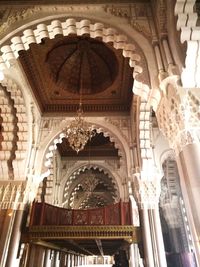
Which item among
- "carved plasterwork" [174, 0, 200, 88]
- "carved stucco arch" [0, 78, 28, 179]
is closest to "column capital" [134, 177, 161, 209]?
"carved stucco arch" [0, 78, 28, 179]

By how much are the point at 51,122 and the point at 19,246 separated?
4242 mm

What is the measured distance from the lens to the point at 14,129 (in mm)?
7316

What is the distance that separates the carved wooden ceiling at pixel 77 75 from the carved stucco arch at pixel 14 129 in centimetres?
82

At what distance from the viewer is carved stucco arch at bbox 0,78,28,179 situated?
702cm

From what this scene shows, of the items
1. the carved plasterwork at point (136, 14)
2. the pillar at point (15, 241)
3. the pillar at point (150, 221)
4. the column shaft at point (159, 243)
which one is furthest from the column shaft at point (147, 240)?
the carved plasterwork at point (136, 14)

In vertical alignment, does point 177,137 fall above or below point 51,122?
below

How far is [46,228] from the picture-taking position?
6344 mm

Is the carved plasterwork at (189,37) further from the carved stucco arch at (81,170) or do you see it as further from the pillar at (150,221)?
the carved stucco arch at (81,170)

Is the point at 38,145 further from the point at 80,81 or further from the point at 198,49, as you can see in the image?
the point at 198,49

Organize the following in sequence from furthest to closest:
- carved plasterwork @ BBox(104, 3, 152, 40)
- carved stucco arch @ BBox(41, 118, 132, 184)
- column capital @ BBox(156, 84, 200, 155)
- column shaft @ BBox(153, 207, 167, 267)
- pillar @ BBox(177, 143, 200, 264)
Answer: carved stucco arch @ BBox(41, 118, 132, 184), column shaft @ BBox(153, 207, 167, 267), carved plasterwork @ BBox(104, 3, 152, 40), column capital @ BBox(156, 84, 200, 155), pillar @ BBox(177, 143, 200, 264)

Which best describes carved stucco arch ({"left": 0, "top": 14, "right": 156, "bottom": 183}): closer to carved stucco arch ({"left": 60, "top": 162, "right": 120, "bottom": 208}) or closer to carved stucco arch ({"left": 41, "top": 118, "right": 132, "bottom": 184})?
carved stucco arch ({"left": 41, "top": 118, "right": 132, "bottom": 184})

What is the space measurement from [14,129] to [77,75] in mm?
2975

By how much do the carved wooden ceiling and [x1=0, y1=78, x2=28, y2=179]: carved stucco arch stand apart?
817 millimetres

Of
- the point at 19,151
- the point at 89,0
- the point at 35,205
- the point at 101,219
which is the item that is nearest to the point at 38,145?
the point at 19,151
